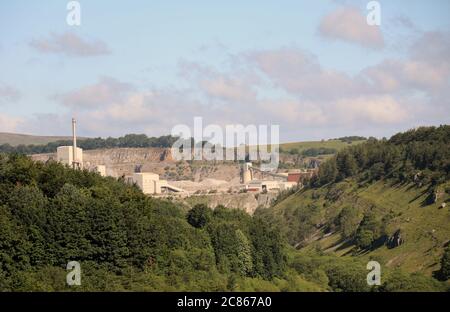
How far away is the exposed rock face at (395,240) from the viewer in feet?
584

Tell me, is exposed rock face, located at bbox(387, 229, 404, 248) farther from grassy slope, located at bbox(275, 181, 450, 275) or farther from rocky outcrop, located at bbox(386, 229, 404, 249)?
grassy slope, located at bbox(275, 181, 450, 275)

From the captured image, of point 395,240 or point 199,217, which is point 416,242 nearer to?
point 395,240

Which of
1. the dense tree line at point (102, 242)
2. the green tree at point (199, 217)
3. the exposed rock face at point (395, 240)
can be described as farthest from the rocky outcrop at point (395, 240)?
the dense tree line at point (102, 242)

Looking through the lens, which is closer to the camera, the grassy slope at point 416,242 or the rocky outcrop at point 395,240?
the grassy slope at point 416,242

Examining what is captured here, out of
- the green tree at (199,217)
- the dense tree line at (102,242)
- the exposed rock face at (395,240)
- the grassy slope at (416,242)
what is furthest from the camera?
the exposed rock face at (395,240)

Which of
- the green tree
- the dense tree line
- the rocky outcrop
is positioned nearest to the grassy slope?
the rocky outcrop

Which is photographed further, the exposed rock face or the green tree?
the exposed rock face

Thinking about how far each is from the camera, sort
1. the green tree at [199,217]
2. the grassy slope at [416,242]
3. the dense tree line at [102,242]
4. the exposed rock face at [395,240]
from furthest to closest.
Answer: the exposed rock face at [395,240], the grassy slope at [416,242], the green tree at [199,217], the dense tree line at [102,242]

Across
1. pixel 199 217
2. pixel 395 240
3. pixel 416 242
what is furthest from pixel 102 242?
pixel 395 240

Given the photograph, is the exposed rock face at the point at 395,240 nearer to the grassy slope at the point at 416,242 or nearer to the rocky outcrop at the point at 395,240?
the rocky outcrop at the point at 395,240

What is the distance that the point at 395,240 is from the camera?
7092 inches

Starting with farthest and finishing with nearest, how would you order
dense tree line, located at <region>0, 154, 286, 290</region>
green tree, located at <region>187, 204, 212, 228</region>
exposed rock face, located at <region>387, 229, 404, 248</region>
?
exposed rock face, located at <region>387, 229, 404, 248</region> < green tree, located at <region>187, 204, 212, 228</region> < dense tree line, located at <region>0, 154, 286, 290</region>

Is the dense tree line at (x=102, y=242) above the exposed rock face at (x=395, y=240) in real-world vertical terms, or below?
above

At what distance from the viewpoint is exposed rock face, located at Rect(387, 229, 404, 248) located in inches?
7013
